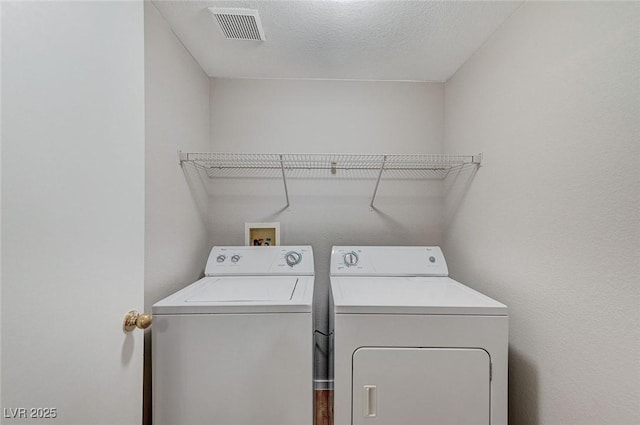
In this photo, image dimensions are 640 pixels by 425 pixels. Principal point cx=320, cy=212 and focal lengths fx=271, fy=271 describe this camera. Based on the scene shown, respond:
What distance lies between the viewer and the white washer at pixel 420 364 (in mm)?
1140

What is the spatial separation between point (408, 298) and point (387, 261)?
59 cm

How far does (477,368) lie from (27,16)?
1.77 meters

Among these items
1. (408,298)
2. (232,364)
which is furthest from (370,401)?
(232,364)

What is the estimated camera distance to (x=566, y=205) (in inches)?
42.3

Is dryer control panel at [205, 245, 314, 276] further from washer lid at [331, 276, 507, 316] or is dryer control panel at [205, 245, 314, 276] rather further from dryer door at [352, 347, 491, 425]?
dryer door at [352, 347, 491, 425]

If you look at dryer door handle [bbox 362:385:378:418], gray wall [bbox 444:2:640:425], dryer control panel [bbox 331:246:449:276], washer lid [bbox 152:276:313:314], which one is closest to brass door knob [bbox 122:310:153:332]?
washer lid [bbox 152:276:313:314]

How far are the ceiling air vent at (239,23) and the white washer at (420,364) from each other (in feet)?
4.98

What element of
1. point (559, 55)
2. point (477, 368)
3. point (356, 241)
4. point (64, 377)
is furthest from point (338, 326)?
point (559, 55)

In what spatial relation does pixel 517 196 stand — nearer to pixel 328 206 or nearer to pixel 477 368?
pixel 477 368

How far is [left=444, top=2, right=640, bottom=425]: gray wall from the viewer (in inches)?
34.3

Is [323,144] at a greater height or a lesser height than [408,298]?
greater

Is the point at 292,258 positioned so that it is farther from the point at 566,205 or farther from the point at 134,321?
the point at 566,205

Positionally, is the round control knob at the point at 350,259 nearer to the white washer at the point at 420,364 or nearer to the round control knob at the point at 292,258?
the round control knob at the point at 292,258

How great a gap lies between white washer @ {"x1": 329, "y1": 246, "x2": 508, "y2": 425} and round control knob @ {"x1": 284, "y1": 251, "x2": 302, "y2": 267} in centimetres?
73
